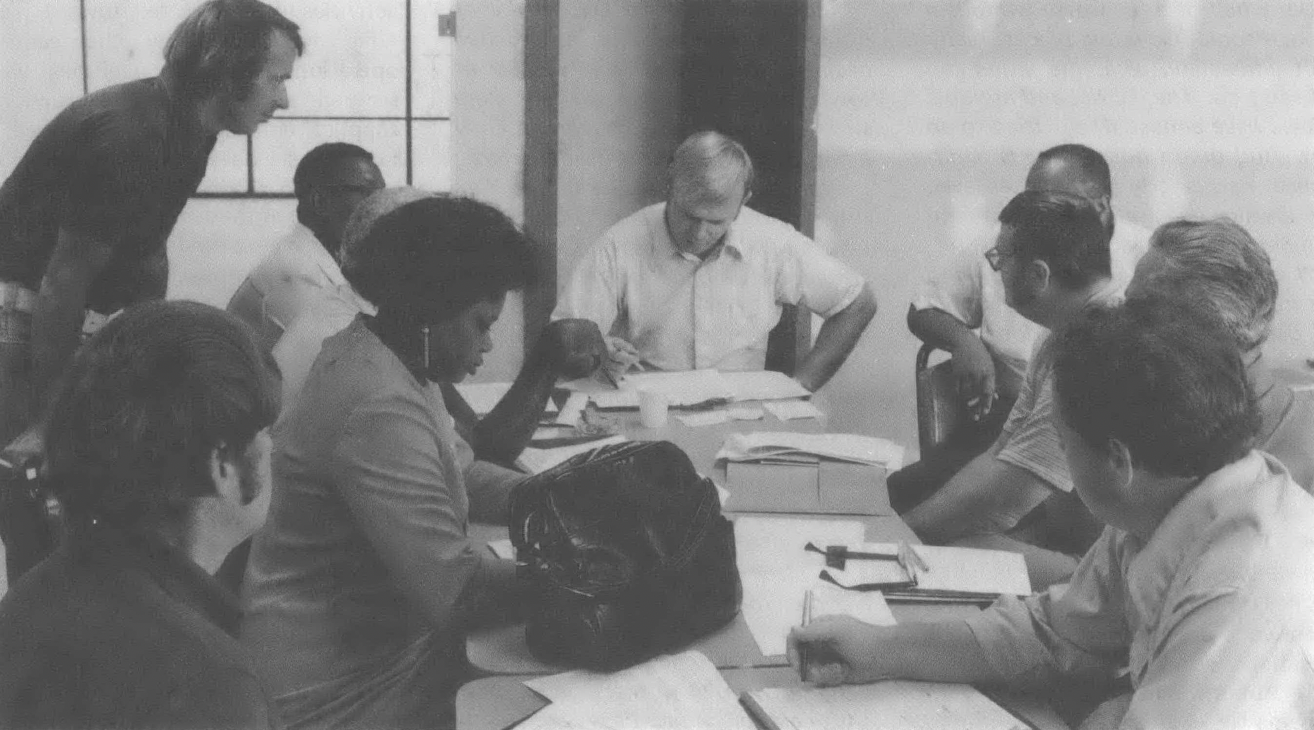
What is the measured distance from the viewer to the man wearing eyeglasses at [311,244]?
2.96 meters

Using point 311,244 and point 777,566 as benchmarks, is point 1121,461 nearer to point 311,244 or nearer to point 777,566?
point 777,566

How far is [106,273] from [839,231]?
8.08 ft

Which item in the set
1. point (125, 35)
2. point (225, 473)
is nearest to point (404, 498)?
point (225, 473)

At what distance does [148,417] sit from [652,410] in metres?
1.81

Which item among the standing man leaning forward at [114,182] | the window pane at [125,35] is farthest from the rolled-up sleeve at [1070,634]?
the window pane at [125,35]

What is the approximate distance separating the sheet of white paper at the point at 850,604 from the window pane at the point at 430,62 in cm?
326

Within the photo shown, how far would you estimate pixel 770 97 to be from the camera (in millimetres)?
4078

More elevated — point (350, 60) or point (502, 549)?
point (350, 60)

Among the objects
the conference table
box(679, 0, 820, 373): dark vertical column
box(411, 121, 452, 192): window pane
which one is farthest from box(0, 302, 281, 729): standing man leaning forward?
box(411, 121, 452, 192): window pane

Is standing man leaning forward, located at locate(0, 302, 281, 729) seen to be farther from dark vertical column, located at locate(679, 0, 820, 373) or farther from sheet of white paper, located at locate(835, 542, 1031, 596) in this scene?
dark vertical column, located at locate(679, 0, 820, 373)

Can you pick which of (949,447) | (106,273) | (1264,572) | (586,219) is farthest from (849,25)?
(1264,572)

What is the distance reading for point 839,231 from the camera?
4.45 meters

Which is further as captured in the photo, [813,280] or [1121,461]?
[813,280]

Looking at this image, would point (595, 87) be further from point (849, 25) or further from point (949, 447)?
point (949, 447)
